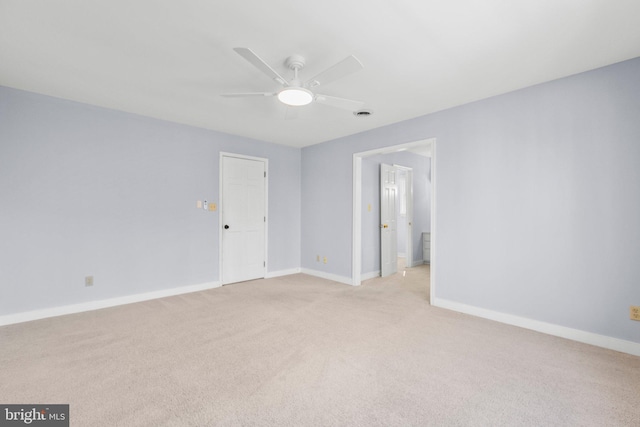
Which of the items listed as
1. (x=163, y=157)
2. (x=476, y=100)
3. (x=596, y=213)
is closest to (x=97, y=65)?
(x=163, y=157)

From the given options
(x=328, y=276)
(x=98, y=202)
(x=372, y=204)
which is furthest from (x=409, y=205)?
(x=98, y=202)

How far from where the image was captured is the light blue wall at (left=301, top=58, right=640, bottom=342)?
100 inches

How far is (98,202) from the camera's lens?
364 cm

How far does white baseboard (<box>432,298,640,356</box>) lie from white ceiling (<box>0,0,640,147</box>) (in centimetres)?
250

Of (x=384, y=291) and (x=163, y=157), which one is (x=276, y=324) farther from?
(x=163, y=157)

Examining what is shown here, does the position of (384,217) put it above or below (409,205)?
below

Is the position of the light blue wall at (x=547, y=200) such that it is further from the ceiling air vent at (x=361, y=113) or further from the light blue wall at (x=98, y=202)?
the light blue wall at (x=98, y=202)

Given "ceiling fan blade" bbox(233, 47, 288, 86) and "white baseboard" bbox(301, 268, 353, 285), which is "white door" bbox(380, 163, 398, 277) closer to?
"white baseboard" bbox(301, 268, 353, 285)

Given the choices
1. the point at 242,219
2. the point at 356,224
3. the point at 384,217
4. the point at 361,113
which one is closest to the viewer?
the point at 361,113

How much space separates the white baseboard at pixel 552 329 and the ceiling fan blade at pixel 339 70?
9.99 feet

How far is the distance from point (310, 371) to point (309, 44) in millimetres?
2581

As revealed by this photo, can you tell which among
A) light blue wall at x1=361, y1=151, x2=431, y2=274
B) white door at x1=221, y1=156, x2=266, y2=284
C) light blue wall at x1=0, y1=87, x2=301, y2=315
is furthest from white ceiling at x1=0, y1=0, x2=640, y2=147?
light blue wall at x1=361, y1=151, x2=431, y2=274

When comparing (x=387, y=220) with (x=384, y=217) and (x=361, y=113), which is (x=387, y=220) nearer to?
(x=384, y=217)

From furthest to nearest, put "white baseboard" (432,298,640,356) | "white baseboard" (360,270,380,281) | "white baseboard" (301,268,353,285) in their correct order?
1. "white baseboard" (360,270,380,281)
2. "white baseboard" (301,268,353,285)
3. "white baseboard" (432,298,640,356)
